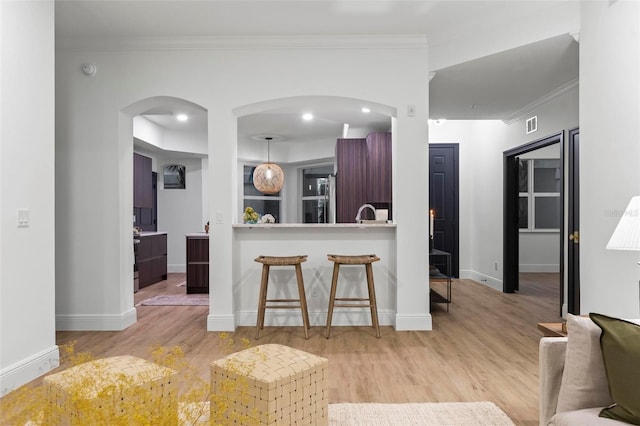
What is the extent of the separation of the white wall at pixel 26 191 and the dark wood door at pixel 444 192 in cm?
570

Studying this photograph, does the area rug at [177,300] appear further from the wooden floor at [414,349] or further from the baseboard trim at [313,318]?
the baseboard trim at [313,318]

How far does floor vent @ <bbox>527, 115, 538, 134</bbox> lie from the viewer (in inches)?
200

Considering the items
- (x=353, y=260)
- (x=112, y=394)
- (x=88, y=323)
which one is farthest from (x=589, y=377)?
(x=88, y=323)

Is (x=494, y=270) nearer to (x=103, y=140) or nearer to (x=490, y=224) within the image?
(x=490, y=224)

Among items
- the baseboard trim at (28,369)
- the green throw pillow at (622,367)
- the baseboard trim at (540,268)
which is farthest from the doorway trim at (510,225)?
the baseboard trim at (28,369)

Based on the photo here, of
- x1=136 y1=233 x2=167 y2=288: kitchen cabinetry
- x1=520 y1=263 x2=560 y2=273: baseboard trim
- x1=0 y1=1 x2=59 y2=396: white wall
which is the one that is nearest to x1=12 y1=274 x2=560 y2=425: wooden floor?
x1=0 y1=1 x2=59 y2=396: white wall

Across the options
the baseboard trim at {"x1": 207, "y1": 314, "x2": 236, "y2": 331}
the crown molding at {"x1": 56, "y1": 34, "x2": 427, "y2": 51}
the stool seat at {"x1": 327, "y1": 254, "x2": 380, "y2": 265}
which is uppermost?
the crown molding at {"x1": 56, "y1": 34, "x2": 427, "y2": 51}

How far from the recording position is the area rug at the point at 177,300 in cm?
509

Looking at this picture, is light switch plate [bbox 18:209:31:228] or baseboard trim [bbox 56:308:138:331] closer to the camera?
light switch plate [bbox 18:209:31:228]

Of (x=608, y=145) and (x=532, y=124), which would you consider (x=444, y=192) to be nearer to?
(x=532, y=124)

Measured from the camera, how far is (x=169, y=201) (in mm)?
8148

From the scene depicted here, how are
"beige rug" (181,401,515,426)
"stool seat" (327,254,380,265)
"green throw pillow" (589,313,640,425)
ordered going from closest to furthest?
"green throw pillow" (589,313,640,425) → "beige rug" (181,401,515,426) → "stool seat" (327,254,380,265)

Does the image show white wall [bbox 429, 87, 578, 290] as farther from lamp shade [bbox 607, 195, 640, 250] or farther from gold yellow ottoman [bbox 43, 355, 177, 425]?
gold yellow ottoman [bbox 43, 355, 177, 425]

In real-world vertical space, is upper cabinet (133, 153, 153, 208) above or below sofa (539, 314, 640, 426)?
above
